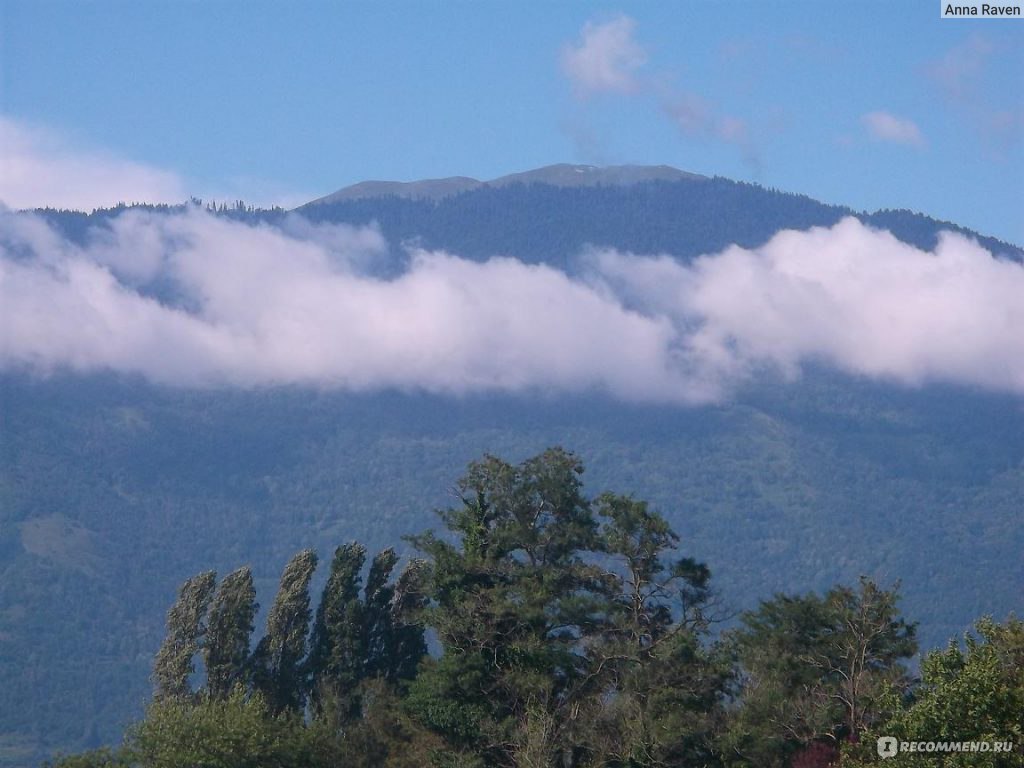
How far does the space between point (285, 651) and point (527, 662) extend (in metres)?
13.5

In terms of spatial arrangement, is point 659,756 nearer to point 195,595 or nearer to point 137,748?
point 137,748

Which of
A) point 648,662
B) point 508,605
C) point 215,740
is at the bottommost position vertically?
point 215,740

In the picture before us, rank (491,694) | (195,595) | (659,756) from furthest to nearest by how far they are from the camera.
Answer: (195,595)
(491,694)
(659,756)

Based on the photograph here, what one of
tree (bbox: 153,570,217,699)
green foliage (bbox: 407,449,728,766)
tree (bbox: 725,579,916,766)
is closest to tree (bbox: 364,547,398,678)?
green foliage (bbox: 407,449,728,766)

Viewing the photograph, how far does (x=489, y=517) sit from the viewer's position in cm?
5962

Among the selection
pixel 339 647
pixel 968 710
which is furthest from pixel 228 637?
pixel 968 710

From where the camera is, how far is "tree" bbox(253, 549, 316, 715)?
62.3 meters

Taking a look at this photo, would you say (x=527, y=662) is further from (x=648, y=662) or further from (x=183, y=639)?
(x=183, y=639)

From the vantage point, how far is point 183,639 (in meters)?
62.2

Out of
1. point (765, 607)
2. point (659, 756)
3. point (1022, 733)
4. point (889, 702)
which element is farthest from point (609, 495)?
point (1022, 733)

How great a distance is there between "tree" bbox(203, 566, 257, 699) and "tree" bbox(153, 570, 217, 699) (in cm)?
44

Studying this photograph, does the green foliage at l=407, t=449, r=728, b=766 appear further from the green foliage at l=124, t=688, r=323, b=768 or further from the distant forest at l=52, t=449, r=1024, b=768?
the green foliage at l=124, t=688, r=323, b=768

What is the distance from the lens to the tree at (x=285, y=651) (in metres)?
62.3

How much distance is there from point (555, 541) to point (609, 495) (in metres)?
3.03
